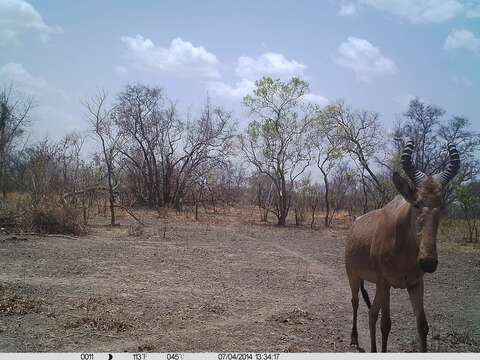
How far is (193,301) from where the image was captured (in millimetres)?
7145

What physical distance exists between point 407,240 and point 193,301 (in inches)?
170

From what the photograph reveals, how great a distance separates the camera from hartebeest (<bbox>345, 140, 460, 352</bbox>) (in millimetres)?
3736

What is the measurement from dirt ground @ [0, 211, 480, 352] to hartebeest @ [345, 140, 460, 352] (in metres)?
1.23

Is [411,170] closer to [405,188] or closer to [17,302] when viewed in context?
[405,188]

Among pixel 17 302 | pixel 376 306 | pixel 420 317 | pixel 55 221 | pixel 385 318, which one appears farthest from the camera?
pixel 55 221

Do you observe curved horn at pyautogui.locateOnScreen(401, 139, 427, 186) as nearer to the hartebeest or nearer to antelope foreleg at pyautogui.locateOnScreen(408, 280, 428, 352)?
the hartebeest

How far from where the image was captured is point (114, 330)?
536cm

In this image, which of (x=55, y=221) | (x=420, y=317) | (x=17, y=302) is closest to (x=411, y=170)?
(x=420, y=317)

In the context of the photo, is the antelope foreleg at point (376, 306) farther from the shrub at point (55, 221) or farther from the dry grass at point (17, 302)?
the shrub at point (55, 221)

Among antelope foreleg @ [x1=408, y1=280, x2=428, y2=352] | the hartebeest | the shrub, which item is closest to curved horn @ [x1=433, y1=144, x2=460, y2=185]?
the hartebeest

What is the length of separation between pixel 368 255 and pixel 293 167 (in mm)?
22735

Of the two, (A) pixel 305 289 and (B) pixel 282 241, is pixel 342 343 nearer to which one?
(A) pixel 305 289

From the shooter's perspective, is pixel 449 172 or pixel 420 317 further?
pixel 420 317

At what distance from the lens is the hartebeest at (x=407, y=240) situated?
147 inches
